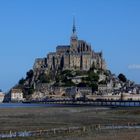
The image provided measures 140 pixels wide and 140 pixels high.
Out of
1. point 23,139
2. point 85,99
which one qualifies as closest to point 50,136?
point 23,139

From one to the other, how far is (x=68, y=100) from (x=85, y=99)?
→ 5795mm

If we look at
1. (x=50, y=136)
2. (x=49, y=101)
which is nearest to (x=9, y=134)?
(x=50, y=136)

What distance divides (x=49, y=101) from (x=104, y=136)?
161295 mm

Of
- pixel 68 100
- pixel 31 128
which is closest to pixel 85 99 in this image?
pixel 68 100

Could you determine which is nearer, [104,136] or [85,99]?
[104,136]

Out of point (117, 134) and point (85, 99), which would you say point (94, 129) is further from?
point (85, 99)

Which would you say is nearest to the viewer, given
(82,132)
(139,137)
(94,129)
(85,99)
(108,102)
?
(139,137)

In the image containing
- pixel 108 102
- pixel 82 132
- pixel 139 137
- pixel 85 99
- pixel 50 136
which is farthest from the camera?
pixel 85 99

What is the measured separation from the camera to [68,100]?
19950 cm

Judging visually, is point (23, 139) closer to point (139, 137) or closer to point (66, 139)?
point (66, 139)

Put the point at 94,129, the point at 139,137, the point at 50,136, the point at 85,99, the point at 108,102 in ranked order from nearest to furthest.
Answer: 1. the point at 139,137
2. the point at 50,136
3. the point at 94,129
4. the point at 108,102
5. the point at 85,99

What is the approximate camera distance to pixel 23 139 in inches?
1463

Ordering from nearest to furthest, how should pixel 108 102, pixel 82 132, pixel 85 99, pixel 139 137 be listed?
pixel 139 137
pixel 82 132
pixel 108 102
pixel 85 99

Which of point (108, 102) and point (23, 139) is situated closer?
point (23, 139)
